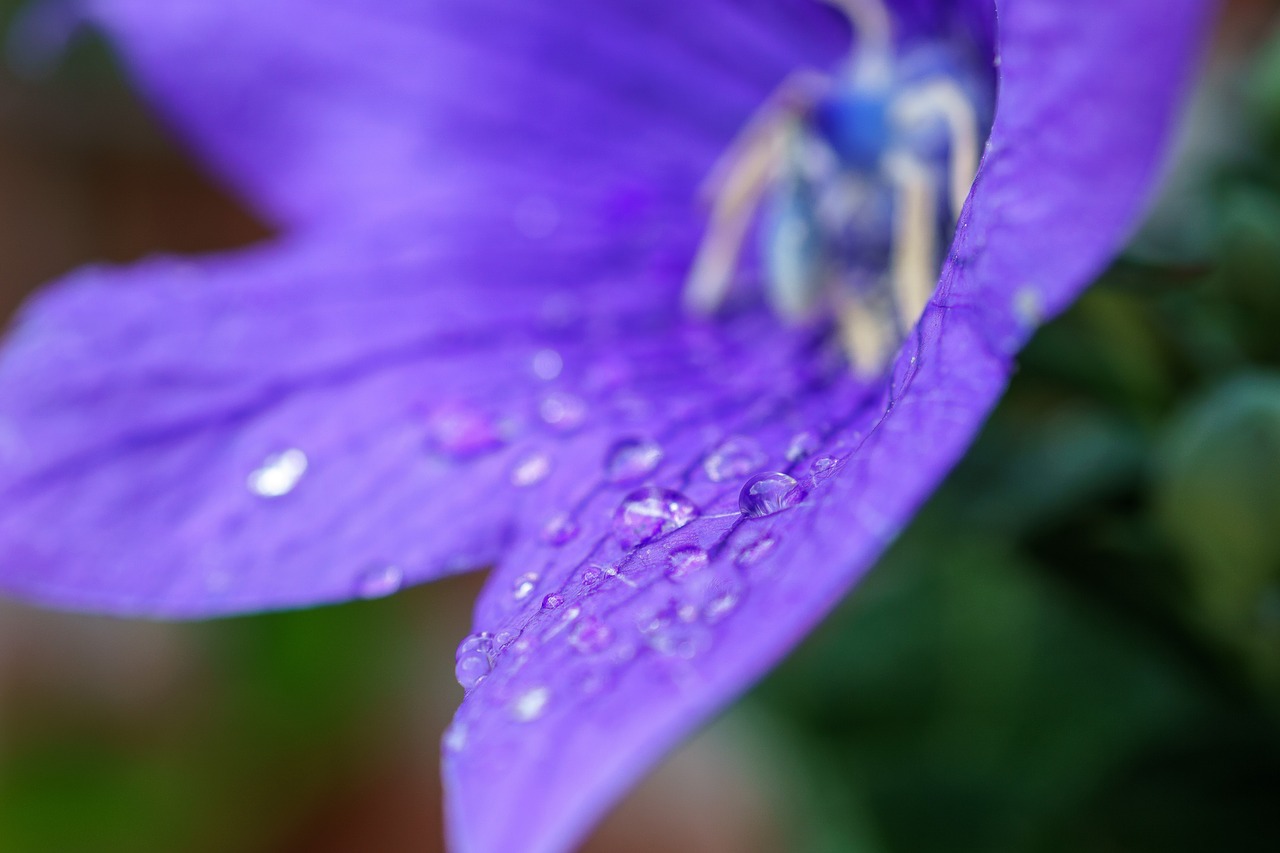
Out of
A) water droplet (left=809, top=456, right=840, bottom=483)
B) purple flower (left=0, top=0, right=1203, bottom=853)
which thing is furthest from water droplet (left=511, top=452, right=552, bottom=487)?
water droplet (left=809, top=456, right=840, bottom=483)

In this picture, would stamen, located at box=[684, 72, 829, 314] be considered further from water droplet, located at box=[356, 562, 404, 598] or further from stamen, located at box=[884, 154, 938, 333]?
water droplet, located at box=[356, 562, 404, 598]

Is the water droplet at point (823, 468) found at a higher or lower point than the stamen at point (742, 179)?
higher

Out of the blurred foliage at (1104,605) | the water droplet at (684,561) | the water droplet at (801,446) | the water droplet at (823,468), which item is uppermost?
the water droplet at (823,468)

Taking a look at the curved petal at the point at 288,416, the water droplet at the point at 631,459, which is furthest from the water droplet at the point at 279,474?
the water droplet at the point at 631,459

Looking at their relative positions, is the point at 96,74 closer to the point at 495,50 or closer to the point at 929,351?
the point at 495,50

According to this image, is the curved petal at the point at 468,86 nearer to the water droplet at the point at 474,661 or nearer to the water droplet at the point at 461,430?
the water droplet at the point at 461,430
